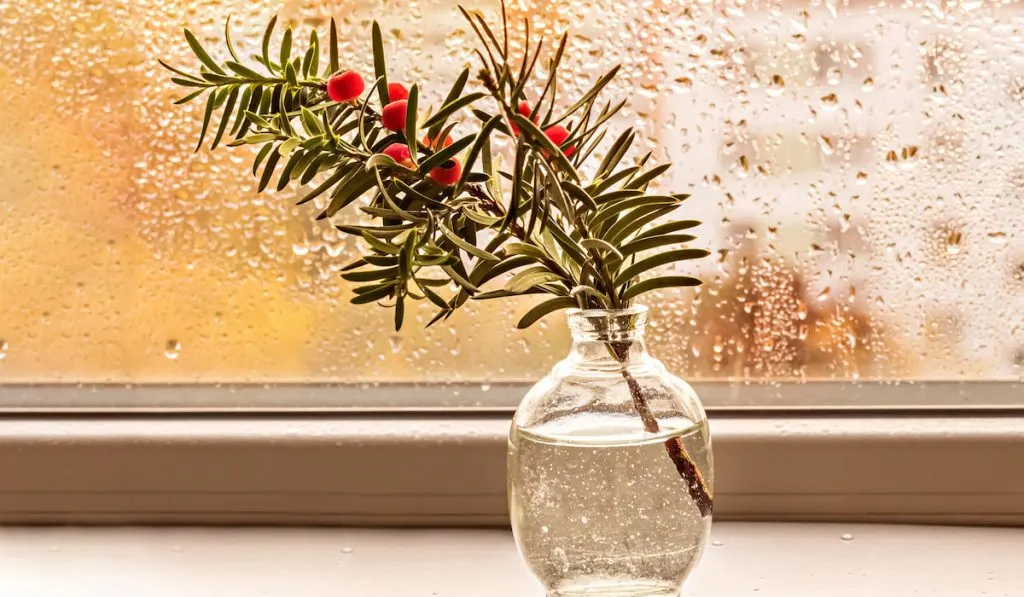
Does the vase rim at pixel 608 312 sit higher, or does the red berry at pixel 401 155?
the red berry at pixel 401 155

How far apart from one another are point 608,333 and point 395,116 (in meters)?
0.17

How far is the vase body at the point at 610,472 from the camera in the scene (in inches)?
21.5

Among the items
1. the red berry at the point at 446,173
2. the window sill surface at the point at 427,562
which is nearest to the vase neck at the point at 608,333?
the red berry at the point at 446,173

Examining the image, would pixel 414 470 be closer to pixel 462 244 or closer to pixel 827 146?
pixel 462 244

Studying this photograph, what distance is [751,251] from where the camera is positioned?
875 millimetres

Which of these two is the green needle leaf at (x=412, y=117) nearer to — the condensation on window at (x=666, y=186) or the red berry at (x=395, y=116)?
the red berry at (x=395, y=116)

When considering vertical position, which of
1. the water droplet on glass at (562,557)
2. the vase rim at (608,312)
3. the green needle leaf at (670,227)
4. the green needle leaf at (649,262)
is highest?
the green needle leaf at (670,227)

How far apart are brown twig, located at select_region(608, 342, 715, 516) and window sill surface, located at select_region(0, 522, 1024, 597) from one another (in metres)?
0.14

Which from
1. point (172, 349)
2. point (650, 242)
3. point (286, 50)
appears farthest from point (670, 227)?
point (172, 349)

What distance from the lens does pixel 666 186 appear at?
88 centimetres

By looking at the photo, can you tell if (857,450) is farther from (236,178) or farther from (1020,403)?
(236,178)

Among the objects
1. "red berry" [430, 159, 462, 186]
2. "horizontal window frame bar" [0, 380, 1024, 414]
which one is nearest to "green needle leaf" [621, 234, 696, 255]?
"red berry" [430, 159, 462, 186]

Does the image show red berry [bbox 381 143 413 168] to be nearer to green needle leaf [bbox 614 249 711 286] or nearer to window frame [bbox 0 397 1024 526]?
green needle leaf [bbox 614 249 711 286]

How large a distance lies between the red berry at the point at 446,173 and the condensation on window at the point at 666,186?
0.35 metres
